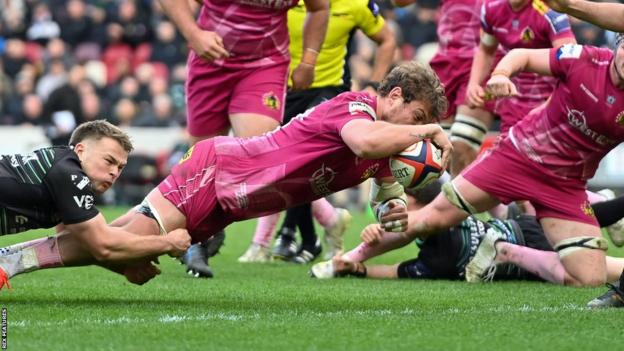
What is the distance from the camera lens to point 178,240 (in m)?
6.52

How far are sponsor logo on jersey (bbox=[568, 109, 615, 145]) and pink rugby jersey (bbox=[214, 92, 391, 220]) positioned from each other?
5.10 ft

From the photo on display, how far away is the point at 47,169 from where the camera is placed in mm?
6422

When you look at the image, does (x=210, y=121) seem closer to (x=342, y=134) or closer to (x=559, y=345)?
(x=342, y=134)

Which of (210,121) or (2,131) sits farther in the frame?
(2,131)

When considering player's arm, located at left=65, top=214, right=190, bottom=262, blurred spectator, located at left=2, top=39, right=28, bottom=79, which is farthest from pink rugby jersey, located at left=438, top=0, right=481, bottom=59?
blurred spectator, located at left=2, top=39, right=28, bottom=79

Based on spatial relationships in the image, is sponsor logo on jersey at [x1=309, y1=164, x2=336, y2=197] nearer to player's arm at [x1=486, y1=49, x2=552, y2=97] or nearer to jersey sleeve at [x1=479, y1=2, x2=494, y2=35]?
player's arm at [x1=486, y1=49, x2=552, y2=97]

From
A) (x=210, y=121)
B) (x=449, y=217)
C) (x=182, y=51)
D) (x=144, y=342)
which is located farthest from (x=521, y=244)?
(x=182, y=51)

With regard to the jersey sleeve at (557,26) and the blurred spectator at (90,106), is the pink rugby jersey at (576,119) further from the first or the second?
the blurred spectator at (90,106)

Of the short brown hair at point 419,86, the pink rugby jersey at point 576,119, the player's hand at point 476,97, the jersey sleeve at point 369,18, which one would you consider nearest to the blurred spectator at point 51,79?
the jersey sleeve at point 369,18

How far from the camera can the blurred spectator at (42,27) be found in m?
22.7

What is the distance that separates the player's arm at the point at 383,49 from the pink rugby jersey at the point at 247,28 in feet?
7.89

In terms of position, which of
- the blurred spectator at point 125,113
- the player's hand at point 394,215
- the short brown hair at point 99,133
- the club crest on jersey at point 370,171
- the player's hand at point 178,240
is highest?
the short brown hair at point 99,133

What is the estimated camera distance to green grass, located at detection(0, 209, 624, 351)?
535cm

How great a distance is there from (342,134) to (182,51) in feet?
51.9
